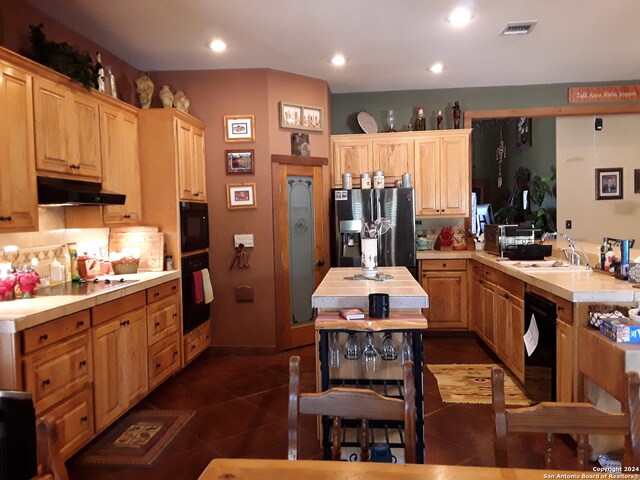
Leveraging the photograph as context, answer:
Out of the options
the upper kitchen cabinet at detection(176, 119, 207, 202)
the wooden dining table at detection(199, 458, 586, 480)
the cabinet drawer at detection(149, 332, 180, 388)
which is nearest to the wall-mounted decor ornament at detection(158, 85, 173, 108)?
the upper kitchen cabinet at detection(176, 119, 207, 202)

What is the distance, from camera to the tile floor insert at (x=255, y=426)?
2635 mm

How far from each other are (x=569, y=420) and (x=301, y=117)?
4.25 metres

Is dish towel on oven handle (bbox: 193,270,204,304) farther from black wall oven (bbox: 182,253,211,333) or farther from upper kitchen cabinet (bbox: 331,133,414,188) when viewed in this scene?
upper kitchen cabinet (bbox: 331,133,414,188)

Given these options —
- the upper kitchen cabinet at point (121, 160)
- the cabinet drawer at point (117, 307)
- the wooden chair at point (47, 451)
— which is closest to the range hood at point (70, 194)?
the upper kitchen cabinet at point (121, 160)

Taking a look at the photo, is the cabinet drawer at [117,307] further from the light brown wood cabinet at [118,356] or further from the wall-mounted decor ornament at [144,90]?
the wall-mounted decor ornament at [144,90]

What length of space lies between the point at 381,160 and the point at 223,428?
11.6 feet

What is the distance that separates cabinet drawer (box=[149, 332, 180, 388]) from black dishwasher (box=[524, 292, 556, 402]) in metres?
2.84

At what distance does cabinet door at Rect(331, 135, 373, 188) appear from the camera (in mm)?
5441

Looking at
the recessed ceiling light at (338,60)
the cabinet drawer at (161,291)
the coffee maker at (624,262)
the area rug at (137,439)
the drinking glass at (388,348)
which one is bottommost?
the area rug at (137,439)

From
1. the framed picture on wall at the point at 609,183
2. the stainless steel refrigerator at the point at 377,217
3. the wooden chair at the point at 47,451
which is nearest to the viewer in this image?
the wooden chair at the point at 47,451

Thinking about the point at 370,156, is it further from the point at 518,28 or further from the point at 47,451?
the point at 47,451

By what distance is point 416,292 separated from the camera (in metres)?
2.63

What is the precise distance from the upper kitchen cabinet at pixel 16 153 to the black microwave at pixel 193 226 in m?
1.43

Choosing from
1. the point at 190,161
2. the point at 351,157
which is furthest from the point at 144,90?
the point at 351,157
